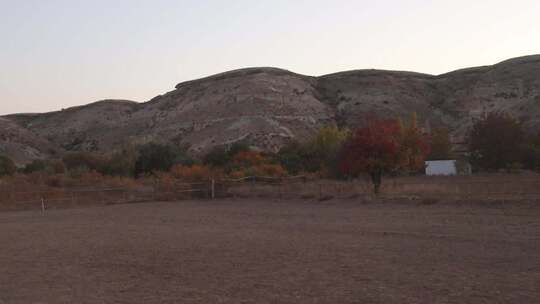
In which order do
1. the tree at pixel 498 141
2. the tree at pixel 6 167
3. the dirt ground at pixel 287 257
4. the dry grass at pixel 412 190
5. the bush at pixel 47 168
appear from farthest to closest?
the tree at pixel 6 167 → the bush at pixel 47 168 → the tree at pixel 498 141 → the dry grass at pixel 412 190 → the dirt ground at pixel 287 257

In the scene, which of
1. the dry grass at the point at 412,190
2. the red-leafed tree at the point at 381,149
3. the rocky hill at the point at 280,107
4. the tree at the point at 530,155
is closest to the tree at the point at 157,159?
the rocky hill at the point at 280,107

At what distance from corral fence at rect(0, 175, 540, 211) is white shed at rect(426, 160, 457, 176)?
1700 centimetres

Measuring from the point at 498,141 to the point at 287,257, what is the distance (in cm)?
4636

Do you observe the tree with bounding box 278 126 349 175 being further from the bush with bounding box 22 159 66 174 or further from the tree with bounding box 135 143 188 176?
the bush with bounding box 22 159 66 174

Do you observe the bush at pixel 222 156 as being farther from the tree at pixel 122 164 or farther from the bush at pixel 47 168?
the bush at pixel 47 168

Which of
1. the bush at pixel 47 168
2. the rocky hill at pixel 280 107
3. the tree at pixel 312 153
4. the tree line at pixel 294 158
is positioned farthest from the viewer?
the rocky hill at pixel 280 107

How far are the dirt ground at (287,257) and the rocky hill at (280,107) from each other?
50082mm

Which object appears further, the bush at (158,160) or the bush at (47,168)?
the bush at (158,160)

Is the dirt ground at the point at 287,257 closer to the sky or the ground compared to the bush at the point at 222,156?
closer to the ground

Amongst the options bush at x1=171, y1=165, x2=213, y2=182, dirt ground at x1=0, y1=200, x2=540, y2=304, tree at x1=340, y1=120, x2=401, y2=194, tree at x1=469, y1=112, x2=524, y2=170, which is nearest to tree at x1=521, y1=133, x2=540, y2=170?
tree at x1=469, y1=112, x2=524, y2=170

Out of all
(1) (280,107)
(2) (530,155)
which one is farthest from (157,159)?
(2) (530,155)

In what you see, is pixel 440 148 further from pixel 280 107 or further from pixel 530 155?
pixel 280 107

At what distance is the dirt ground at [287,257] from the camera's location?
11531mm

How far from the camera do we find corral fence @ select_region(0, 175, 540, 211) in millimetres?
32625
